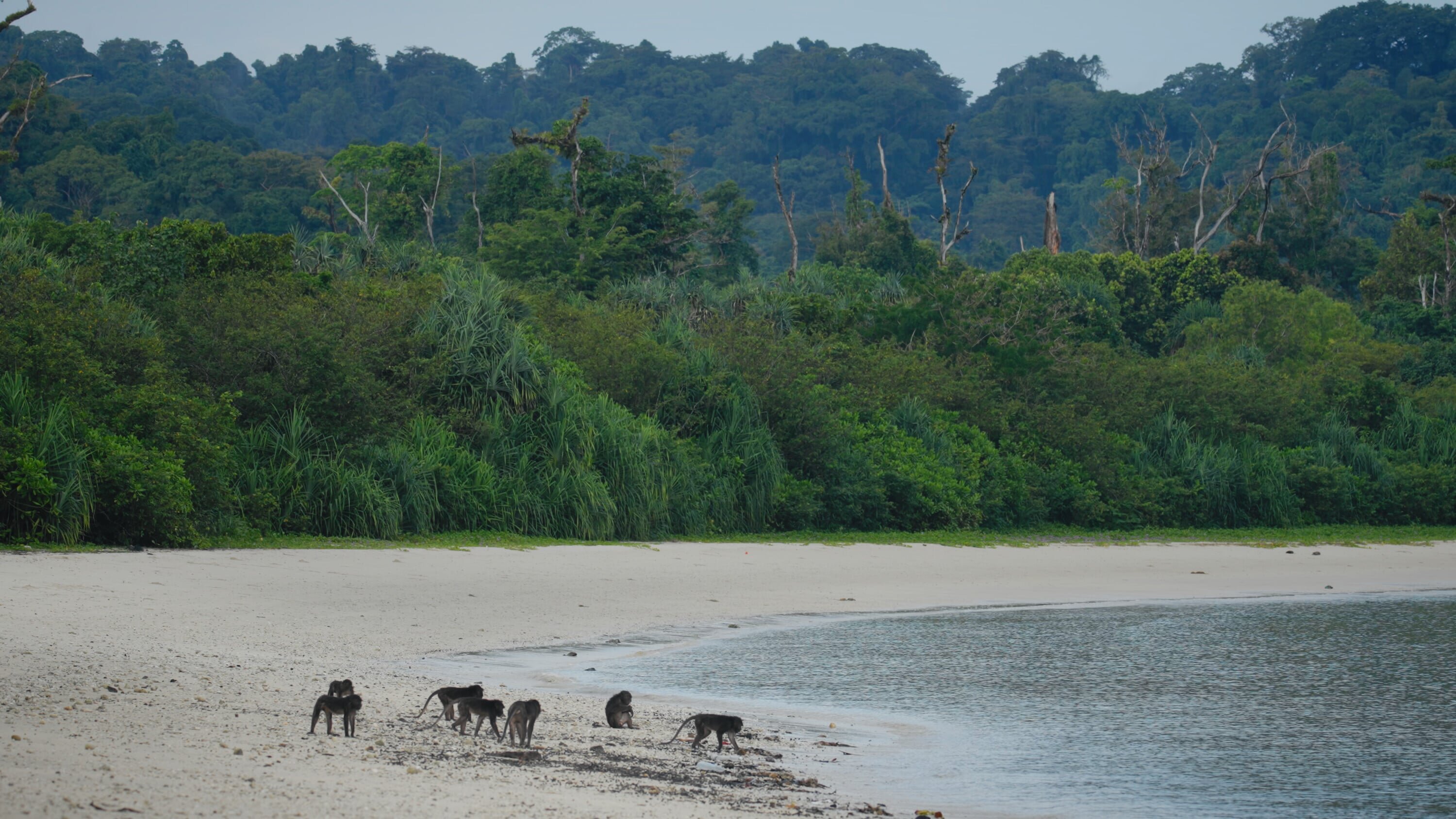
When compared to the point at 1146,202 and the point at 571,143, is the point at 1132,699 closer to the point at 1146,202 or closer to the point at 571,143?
the point at 571,143

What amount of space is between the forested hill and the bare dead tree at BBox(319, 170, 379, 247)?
22.8 m

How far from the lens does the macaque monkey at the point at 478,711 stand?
20.9 ft

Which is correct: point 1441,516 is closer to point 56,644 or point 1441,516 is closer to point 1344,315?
point 1344,315

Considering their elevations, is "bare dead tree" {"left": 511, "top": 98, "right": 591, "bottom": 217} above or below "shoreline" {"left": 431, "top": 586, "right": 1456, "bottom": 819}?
above

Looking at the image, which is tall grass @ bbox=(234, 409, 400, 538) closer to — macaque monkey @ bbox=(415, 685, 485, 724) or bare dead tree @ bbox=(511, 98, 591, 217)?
macaque monkey @ bbox=(415, 685, 485, 724)

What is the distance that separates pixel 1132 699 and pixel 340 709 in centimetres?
558

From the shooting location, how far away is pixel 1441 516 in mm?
25719

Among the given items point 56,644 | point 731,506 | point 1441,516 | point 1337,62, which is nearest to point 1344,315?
point 1441,516

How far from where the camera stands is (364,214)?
38.8 metres

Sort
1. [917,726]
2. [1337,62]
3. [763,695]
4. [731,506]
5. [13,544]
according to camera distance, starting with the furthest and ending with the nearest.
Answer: [1337,62]
[731,506]
[13,544]
[763,695]
[917,726]

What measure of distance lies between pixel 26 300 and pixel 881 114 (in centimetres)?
8120

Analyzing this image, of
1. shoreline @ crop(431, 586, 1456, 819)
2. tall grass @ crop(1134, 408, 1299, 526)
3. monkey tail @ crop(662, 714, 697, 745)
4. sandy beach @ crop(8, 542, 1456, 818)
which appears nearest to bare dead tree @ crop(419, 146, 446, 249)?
tall grass @ crop(1134, 408, 1299, 526)

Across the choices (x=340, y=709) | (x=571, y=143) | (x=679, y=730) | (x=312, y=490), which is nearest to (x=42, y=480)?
(x=312, y=490)

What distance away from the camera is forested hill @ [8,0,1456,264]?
75.5 m
